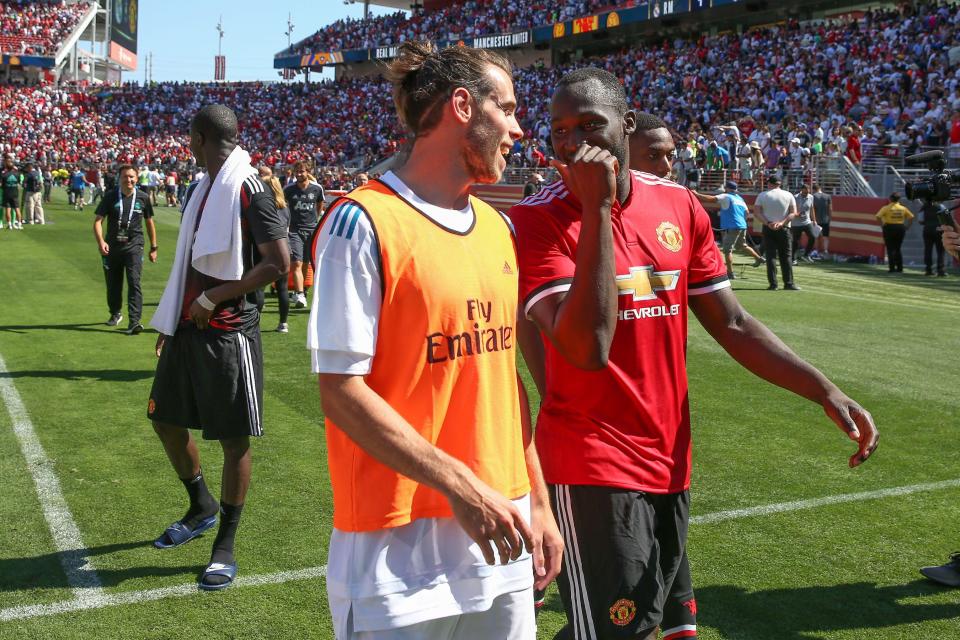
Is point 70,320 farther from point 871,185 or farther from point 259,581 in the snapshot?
point 871,185

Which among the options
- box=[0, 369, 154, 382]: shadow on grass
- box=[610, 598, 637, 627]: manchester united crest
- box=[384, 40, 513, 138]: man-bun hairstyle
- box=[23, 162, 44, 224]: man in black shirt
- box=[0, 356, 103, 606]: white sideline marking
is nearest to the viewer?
box=[384, 40, 513, 138]: man-bun hairstyle

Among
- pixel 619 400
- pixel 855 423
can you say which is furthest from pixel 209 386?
pixel 855 423

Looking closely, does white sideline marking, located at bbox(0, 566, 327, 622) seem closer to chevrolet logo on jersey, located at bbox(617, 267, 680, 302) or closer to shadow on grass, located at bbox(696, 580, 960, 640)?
shadow on grass, located at bbox(696, 580, 960, 640)

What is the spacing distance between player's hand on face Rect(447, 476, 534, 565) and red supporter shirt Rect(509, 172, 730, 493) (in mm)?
793

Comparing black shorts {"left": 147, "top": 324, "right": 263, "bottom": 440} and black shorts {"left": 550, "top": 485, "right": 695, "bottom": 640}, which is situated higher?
black shorts {"left": 147, "top": 324, "right": 263, "bottom": 440}

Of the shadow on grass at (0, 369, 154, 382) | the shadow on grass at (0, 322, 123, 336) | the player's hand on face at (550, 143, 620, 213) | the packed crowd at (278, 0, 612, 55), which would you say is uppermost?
the packed crowd at (278, 0, 612, 55)

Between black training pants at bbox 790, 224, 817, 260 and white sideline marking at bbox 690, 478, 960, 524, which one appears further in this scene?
black training pants at bbox 790, 224, 817, 260

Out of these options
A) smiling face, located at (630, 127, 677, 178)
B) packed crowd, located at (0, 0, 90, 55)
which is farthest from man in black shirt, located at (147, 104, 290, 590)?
packed crowd, located at (0, 0, 90, 55)

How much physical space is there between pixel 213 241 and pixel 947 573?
378 cm

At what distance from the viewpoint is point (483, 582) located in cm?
229

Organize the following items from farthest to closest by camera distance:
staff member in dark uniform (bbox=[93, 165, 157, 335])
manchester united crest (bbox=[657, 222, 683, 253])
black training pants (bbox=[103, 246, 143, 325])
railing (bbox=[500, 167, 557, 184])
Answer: railing (bbox=[500, 167, 557, 184]) → black training pants (bbox=[103, 246, 143, 325]) → staff member in dark uniform (bbox=[93, 165, 157, 335]) → manchester united crest (bbox=[657, 222, 683, 253])

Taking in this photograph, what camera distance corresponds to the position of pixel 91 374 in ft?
31.0

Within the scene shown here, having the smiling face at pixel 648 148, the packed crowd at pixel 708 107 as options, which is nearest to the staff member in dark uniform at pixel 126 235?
the smiling face at pixel 648 148

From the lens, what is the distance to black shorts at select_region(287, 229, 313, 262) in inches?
517
